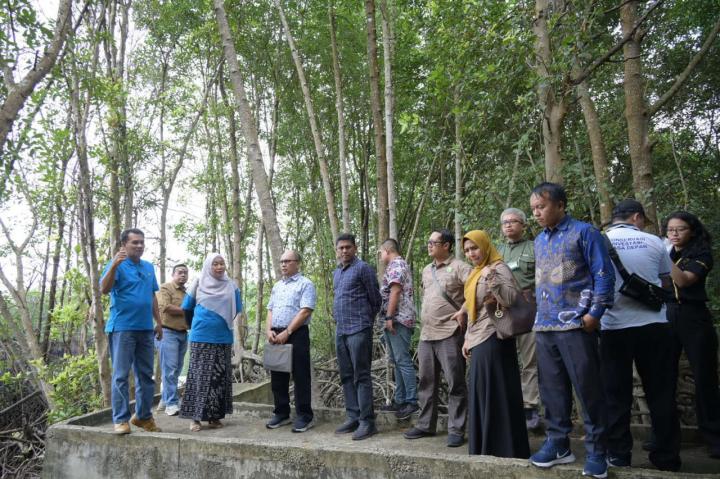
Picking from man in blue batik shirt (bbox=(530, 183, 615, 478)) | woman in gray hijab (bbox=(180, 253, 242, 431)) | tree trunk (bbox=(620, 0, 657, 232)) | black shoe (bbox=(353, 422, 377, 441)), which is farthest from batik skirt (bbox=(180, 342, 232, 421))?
tree trunk (bbox=(620, 0, 657, 232))

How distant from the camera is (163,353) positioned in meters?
5.61

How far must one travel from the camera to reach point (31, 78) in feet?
13.3

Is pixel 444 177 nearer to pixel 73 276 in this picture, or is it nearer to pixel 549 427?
pixel 73 276

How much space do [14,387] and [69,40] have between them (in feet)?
31.9

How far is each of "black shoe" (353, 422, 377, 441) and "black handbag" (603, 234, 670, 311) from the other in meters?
2.33

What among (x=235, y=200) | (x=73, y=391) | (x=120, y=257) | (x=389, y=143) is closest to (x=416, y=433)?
(x=120, y=257)

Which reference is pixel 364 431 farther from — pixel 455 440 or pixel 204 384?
pixel 204 384

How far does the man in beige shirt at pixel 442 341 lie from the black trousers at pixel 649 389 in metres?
1.11

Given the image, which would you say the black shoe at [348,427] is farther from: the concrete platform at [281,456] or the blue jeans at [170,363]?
the blue jeans at [170,363]

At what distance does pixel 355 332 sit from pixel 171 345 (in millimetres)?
2490

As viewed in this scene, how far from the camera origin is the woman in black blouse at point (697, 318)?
10.8 feet

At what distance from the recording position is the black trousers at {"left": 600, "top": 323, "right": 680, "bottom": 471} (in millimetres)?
2975

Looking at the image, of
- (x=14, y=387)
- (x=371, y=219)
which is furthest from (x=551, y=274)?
(x=14, y=387)

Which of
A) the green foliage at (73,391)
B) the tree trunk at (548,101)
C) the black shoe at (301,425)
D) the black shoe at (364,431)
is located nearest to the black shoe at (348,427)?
the black shoe at (364,431)
